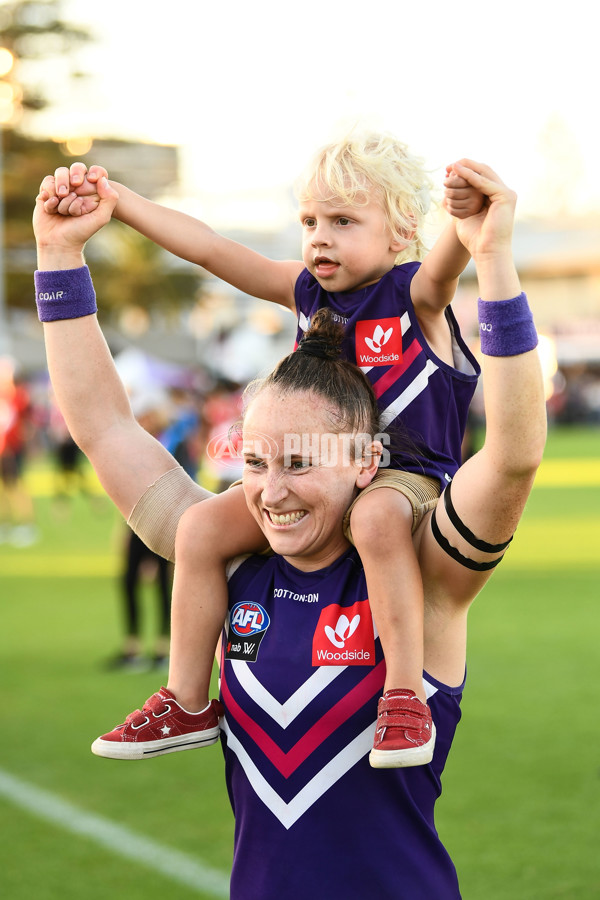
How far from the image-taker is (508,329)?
70.9 inches

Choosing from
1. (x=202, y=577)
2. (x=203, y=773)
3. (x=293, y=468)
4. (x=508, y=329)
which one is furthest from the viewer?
(x=203, y=773)

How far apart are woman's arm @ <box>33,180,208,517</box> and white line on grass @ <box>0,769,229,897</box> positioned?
9.79ft

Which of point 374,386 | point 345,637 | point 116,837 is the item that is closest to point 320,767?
point 345,637

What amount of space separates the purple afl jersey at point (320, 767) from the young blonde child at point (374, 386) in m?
0.04

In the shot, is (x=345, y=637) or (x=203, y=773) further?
(x=203, y=773)

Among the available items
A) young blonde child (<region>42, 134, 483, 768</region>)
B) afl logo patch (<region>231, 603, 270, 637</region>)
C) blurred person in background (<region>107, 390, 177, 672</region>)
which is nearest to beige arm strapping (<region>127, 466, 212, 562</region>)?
young blonde child (<region>42, 134, 483, 768</region>)

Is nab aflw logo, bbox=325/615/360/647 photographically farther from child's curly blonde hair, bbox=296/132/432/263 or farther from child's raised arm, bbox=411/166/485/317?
child's curly blonde hair, bbox=296/132/432/263

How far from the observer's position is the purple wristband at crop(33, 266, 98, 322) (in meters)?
2.29

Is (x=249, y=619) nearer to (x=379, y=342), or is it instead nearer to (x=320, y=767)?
(x=320, y=767)

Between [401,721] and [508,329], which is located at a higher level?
[508,329]

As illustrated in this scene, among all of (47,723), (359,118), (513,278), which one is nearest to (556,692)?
(47,723)

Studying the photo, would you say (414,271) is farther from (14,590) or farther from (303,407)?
(14,590)

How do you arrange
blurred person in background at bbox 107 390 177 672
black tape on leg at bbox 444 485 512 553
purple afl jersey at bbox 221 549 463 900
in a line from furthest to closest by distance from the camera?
blurred person in background at bbox 107 390 177 672 → purple afl jersey at bbox 221 549 463 900 → black tape on leg at bbox 444 485 512 553

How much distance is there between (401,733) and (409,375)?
715 mm
